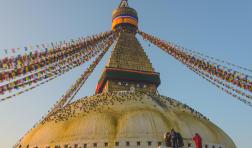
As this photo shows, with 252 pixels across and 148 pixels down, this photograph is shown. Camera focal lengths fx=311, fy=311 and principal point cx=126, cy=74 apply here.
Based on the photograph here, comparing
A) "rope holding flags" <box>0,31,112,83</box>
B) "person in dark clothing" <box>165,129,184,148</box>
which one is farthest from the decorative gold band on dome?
"person in dark clothing" <box>165,129,184,148</box>

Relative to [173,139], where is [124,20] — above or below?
above

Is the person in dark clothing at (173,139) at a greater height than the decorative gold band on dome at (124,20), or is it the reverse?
the decorative gold band on dome at (124,20)

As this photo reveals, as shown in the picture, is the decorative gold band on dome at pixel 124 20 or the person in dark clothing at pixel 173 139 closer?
the person in dark clothing at pixel 173 139

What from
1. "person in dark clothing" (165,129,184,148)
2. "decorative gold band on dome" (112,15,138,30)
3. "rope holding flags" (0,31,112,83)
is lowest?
"person in dark clothing" (165,129,184,148)

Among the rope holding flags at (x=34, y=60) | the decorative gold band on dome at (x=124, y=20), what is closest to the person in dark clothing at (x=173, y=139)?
the rope holding flags at (x=34, y=60)

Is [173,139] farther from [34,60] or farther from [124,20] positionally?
[124,20]

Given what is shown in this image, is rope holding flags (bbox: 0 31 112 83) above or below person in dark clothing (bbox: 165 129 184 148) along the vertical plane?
above

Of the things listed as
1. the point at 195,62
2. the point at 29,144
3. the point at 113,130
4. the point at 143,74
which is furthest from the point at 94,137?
the point at 143,74

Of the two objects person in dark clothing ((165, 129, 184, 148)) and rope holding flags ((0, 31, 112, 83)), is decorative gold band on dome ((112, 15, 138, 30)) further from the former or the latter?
person in dark clothing ((165, 129, 184, 148))

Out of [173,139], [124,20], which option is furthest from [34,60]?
[124,20]

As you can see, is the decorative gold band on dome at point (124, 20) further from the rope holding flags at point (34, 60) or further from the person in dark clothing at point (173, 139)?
the person in dark clothing at point (173, 139)

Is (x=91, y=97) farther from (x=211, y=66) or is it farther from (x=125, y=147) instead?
(x=211, y=66)

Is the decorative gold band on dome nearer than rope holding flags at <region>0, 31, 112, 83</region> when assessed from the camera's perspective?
No

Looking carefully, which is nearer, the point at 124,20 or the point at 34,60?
the point at 34,60
